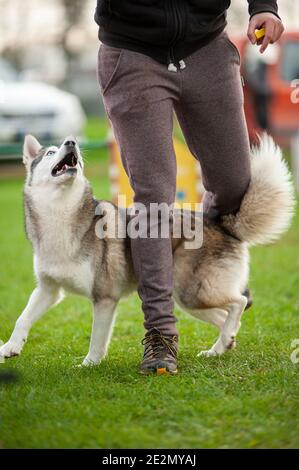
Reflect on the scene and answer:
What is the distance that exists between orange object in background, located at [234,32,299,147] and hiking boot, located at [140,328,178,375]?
11.2 meters

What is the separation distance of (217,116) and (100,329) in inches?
45.4

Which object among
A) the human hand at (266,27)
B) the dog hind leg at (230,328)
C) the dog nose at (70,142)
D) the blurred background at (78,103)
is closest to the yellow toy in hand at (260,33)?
the human hand at (266,27)

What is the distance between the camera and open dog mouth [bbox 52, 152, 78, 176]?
3.67m

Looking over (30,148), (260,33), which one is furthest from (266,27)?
(30,148)

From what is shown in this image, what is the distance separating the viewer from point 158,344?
11.0 ft

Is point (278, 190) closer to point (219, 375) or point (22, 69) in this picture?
point (219, 375)

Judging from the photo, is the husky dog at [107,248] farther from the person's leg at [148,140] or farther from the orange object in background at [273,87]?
the orange object in background at [273,87]

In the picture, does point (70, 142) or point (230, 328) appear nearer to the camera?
point (70, 142)

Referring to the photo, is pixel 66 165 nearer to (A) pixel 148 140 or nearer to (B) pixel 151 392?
(A) pixel 148 140

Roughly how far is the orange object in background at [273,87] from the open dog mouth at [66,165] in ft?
35.5

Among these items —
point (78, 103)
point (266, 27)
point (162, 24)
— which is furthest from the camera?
point (78, 103)

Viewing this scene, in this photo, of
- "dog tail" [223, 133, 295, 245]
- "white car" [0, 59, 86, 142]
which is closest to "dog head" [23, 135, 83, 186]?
"dog tail" [223, 133, 295, 245]

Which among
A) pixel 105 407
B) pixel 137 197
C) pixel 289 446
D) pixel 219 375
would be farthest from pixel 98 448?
pixel 137 197

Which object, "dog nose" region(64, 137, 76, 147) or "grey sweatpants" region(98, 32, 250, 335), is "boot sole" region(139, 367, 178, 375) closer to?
"grey sweatpants" region(98, 32, 250, 335)
